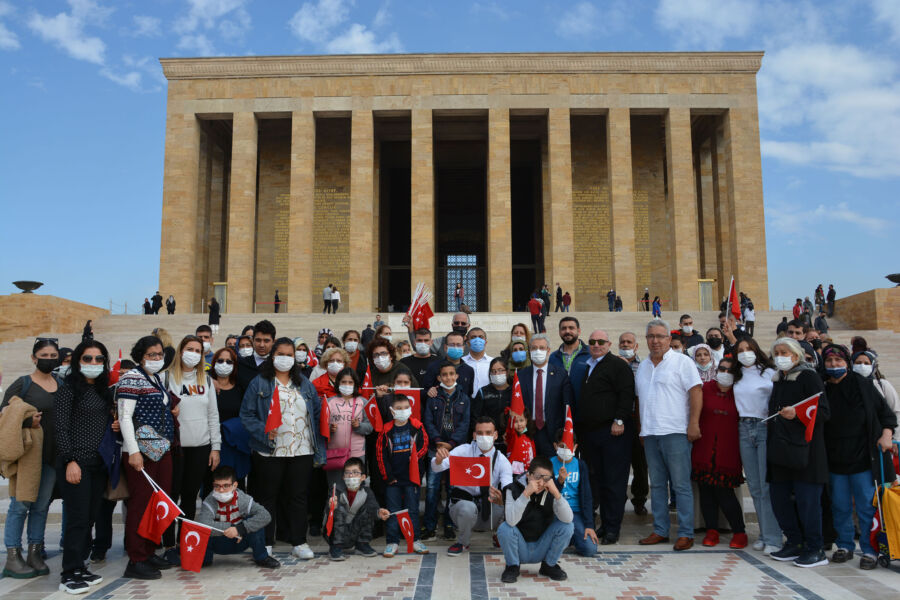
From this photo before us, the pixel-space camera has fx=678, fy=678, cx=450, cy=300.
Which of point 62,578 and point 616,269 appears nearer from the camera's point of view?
point 62,578

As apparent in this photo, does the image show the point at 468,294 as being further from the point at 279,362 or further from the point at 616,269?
the point at 279,362

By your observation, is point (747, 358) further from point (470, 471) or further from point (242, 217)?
point (242, 217)

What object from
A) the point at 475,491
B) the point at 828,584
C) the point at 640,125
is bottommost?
the point at 828,584

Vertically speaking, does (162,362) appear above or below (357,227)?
below

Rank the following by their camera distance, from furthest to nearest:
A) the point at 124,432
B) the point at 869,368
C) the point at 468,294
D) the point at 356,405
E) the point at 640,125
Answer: the point at 468,294 < the point at 640,125 < the point at 356,405 < the point at 869,368 < the point at 124,432

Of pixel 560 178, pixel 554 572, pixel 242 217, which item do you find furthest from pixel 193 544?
pixel 560 178

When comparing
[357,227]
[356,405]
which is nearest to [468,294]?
[357,227]

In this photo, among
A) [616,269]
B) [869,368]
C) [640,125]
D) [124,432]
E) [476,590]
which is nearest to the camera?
[476,590]

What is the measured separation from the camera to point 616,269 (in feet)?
83.3

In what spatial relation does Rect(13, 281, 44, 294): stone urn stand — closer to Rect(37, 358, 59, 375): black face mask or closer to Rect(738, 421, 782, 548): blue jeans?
Rect(37, 358, 59, 375): black face mask

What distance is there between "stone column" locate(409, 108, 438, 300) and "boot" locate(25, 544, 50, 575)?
20500mm

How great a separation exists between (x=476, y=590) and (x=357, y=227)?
71.6 ft

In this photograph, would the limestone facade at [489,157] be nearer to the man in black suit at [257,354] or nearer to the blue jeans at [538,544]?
the man in black suit at [257,354]

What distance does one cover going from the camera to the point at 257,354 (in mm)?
6676
